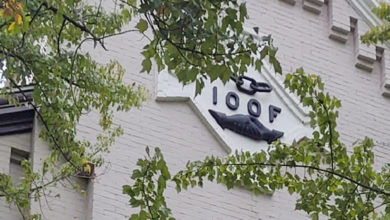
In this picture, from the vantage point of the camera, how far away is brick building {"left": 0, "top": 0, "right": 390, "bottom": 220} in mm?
11625

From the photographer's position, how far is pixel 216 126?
12.8 metres

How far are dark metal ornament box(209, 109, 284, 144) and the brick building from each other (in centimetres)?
10

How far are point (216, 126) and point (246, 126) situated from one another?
385mm

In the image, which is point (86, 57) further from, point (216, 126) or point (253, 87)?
point (253, 87)

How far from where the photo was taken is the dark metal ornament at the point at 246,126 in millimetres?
12906

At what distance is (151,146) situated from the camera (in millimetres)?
12266

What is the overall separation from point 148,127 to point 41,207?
174 cm

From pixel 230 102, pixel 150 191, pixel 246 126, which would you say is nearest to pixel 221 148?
pixel 246 126

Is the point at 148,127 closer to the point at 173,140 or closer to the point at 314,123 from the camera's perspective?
the point at 173,140

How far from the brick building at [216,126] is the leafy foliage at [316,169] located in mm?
1812

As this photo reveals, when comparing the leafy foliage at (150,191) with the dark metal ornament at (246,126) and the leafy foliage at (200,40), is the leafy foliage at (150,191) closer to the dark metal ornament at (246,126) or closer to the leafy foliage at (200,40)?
the leafy foliage at (200,40)

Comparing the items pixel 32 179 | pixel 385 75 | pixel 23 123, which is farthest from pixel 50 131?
pixel 385 75

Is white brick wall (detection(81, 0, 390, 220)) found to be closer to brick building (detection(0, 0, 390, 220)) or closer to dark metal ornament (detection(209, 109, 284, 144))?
brick building (detection(0, 0, 390, 220))

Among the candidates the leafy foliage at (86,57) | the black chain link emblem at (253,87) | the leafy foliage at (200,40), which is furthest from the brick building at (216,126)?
the leafy foliage at (200,40)
